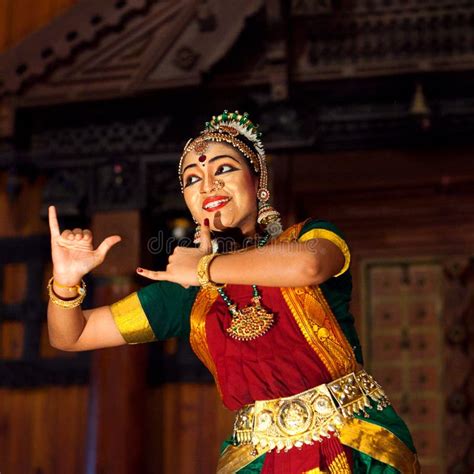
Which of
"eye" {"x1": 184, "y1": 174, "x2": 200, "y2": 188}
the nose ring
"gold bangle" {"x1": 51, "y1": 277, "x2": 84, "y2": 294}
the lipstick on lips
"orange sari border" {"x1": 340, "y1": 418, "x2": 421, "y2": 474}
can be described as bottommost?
"orange sari border" {"x1": 340, "y1": 418, "x2": 421, "y2": 474}

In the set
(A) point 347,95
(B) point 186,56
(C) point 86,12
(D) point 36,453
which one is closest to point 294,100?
(A) point 347,95

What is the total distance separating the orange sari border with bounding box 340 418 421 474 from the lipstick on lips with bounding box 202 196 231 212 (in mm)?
650

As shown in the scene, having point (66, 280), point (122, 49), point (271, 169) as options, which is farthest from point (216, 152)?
point (122, 49)

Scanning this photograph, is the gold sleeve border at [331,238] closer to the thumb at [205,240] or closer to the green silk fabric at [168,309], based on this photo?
the thumb at [205,240]

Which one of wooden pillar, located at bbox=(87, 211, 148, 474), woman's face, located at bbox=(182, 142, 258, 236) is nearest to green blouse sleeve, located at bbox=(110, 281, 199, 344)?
woman's face, located at bbox=(182, 142, 258, 236)

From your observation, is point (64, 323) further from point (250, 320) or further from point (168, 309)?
point (250, 320)

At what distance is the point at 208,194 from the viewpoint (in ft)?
8.29

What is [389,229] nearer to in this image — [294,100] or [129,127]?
[294,100]

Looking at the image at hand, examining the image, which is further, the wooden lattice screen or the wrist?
the wooden lattice screen

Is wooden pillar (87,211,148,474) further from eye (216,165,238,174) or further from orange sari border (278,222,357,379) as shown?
orange sari border (278,222,357,379)

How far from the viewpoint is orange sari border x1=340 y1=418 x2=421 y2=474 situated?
226 cm

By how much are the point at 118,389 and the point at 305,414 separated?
2.39 meters

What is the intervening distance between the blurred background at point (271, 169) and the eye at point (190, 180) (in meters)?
2.06

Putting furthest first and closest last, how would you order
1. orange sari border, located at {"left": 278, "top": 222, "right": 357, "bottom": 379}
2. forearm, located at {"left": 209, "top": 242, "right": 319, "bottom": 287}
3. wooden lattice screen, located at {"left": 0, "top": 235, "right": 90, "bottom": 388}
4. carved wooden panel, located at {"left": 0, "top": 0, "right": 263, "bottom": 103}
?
wooden lattice screen, located at {"left": 0, "top": 235, "right": 90, "bottom": 388}, carved wooden panel, located at {"left": 0, "top": 0, "right": 263, "bottom": 103}, orange sari border, located at {"left": 278, "top": 222, "right": 357, "bottom": 379}, forearm, located at {"left": 209, "top": 242, "right": 319, "bottom": 287}
